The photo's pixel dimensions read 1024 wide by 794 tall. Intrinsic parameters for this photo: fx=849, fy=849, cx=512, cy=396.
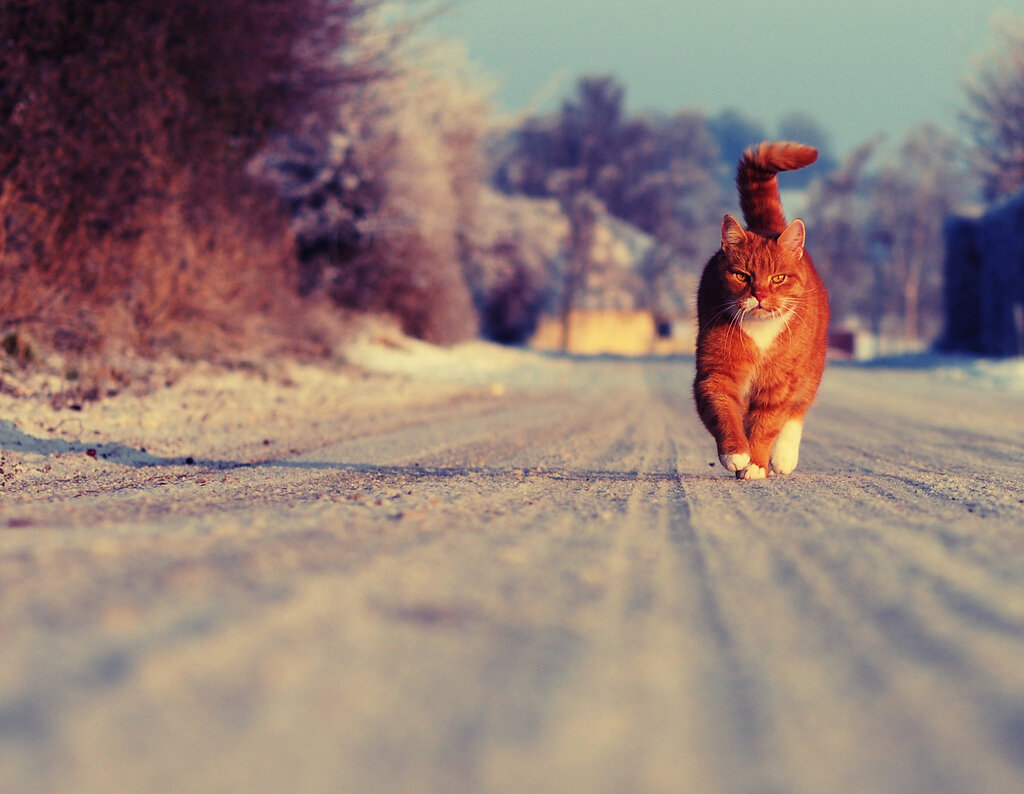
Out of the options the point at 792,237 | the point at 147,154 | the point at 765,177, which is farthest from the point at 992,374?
the point at 147,154

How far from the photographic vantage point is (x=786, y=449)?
4.01 m

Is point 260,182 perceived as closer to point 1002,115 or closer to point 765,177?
point 765,177

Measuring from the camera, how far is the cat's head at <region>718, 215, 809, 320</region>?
12.7 ft

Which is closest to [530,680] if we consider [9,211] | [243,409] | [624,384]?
[243,409]

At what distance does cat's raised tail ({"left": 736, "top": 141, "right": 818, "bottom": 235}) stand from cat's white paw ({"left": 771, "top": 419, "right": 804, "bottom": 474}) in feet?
3.27

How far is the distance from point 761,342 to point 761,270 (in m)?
0.34

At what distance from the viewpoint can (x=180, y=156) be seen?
958cm

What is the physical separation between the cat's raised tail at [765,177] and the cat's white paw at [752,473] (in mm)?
1271

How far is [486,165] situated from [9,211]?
58.3 feet

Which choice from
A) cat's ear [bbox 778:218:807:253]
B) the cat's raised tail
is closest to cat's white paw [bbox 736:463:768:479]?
cat's ear [bbox 778:218:807:253]

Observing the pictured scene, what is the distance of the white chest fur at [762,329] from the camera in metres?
3.88

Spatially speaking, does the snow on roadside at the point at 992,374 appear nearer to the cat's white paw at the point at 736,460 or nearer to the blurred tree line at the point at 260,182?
the blurred tree line at the point at 260,182

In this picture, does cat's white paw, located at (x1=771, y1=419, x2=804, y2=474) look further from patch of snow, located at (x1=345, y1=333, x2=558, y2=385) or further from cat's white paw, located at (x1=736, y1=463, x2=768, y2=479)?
patch of snow, located at (x1=345, y1=333, x2=558, y2=385)

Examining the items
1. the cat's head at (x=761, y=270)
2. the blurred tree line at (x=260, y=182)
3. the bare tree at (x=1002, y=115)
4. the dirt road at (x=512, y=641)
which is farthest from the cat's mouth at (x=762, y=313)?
the bare tree at (x=1002, y=115)
